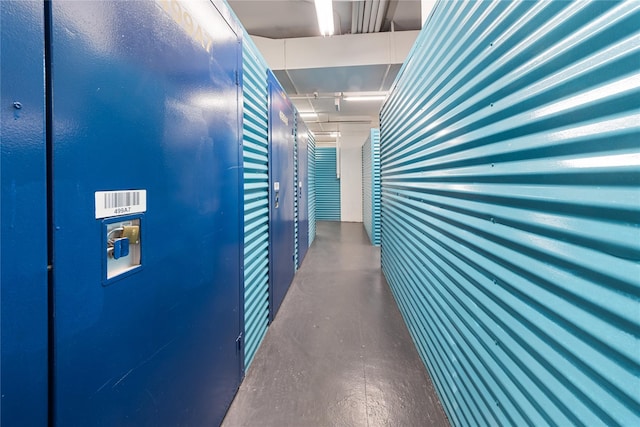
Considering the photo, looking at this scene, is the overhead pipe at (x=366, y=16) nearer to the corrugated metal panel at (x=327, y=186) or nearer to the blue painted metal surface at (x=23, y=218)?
the blue painted metal surface at (x=23, y=218)

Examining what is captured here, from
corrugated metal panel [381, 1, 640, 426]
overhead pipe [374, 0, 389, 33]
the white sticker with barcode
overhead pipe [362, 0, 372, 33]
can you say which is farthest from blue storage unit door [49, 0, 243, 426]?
overhead pipe [374, 0, 389, 33]

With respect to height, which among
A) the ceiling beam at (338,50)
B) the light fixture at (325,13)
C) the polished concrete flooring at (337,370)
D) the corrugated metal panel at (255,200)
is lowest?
the polished concrete flooring at (337,370)

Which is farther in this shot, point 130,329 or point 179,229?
point 179,229

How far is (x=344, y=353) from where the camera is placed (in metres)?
2.14

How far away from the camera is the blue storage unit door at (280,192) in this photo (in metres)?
2.50

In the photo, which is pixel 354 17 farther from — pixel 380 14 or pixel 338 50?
pixel 338 50

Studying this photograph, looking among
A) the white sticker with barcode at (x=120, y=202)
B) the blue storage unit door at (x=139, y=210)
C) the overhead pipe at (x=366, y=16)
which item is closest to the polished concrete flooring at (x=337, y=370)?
the blue storage unit door at (x=139, y=210)

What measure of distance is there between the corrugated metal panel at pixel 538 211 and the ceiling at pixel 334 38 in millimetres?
3087

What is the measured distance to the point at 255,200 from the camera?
2094 mm

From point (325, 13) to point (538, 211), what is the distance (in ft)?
9.52

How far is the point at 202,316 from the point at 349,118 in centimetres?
816

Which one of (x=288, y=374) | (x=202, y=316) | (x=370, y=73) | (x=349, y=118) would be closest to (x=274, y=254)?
(x=288, y=374)

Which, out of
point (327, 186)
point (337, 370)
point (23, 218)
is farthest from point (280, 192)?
point (327, 186)

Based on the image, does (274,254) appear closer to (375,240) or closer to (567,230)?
(567,230)
